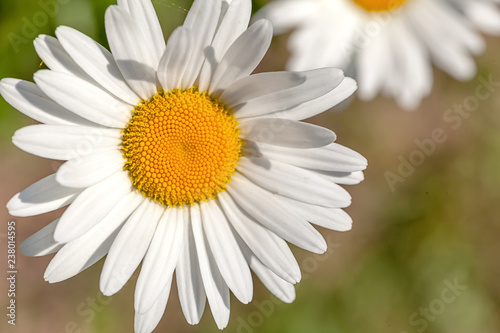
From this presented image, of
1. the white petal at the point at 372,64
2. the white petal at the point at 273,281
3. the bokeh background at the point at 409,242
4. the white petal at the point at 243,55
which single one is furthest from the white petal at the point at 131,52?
the bokeh background at the point at 409,242

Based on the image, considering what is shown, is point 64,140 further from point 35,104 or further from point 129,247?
point 129,247

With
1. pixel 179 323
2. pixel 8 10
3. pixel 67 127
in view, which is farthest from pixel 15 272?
pixel 67 127

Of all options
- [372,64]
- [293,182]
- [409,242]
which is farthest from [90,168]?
[409,242]

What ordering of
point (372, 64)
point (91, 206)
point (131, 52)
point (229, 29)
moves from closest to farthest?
point (131, 52) → point (229, 29) → point (91, 206) → point (372, 64)

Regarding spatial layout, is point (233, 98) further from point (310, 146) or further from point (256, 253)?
point (256, 253)

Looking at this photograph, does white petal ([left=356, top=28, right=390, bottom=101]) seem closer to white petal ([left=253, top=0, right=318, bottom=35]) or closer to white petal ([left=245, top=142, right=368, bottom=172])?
white petal ([left=253, top=0, right=318, bottom=35])

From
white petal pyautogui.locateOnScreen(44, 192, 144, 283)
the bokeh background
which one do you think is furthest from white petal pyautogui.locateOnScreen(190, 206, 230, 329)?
the bokeh background
